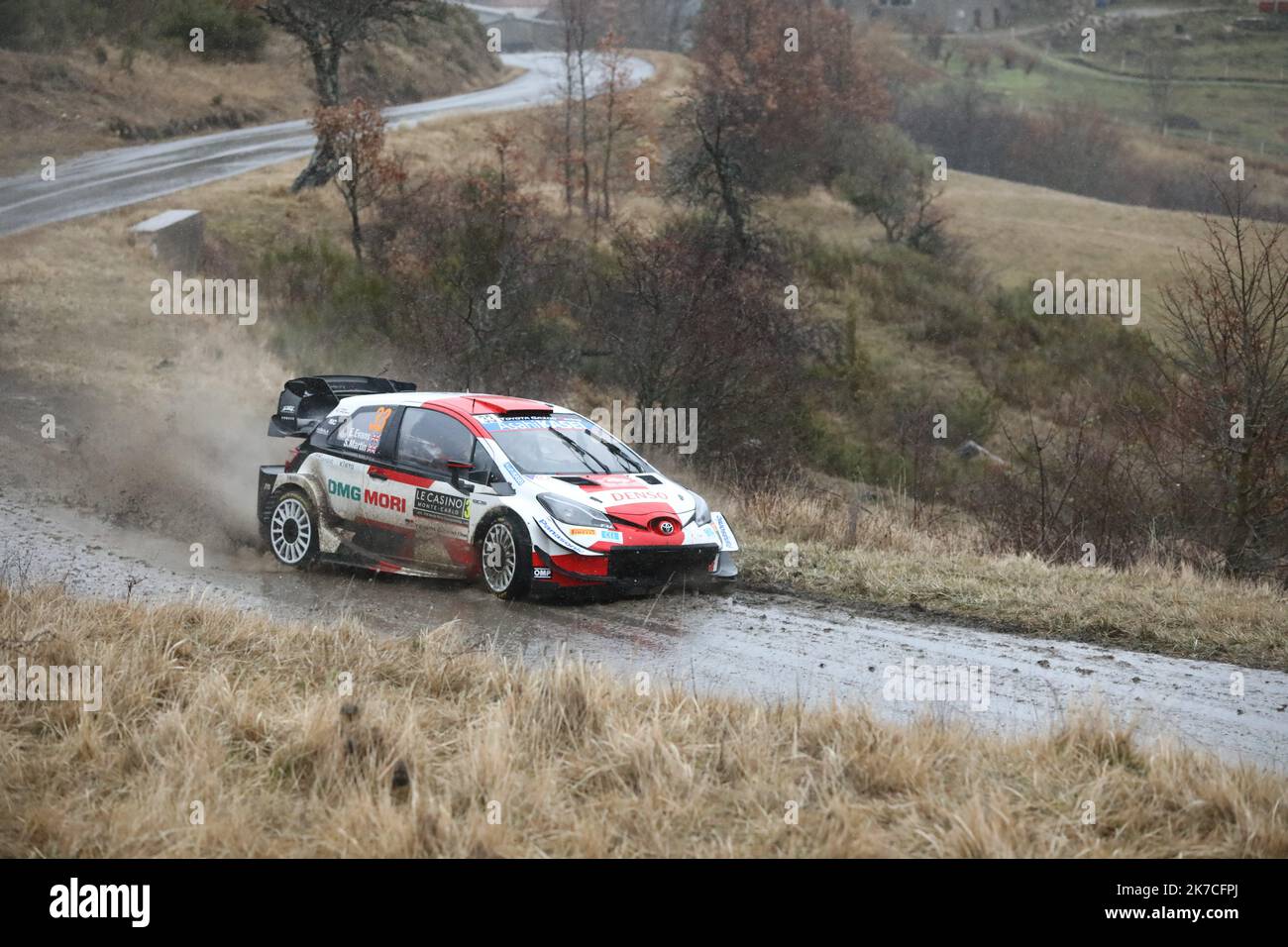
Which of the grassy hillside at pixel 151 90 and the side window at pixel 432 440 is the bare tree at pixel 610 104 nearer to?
the grassy hillside at pixel 151 90

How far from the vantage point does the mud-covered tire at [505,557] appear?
32.8 feet

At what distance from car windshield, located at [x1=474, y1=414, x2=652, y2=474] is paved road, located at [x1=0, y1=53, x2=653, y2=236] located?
2031 cm

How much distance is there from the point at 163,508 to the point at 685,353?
10882 millimetres

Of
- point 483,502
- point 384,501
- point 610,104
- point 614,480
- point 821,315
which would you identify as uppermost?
point 610,104

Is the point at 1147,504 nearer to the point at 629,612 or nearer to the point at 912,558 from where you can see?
the point at 912,558

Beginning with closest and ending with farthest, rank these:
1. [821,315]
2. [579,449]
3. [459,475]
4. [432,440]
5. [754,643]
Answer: [754,643]
[459,475]
[432,440]
[579,449]
[821,315]

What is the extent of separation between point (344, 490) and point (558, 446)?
77.6 inches

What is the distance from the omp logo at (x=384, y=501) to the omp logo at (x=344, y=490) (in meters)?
0.10

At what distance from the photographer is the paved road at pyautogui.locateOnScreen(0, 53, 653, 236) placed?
2991cm

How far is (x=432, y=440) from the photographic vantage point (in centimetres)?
1106
